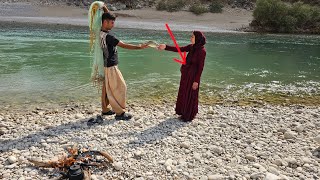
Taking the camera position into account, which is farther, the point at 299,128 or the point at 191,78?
the point at 191,78

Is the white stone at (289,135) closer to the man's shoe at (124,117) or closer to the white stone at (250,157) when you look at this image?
the white stone at (250,157)

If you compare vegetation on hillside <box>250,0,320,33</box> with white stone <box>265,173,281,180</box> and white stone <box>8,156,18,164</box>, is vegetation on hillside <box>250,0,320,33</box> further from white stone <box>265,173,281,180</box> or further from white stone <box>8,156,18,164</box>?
white stone <box>8,156,18,164</box>

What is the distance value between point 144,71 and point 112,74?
6.11 m

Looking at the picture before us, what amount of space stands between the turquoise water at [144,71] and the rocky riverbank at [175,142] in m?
2.03

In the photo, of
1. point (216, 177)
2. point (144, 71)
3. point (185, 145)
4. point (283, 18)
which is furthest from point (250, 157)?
point (283, 18)

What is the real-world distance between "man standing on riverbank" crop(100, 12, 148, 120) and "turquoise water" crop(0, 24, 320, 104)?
7.34ft

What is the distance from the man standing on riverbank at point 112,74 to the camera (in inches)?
216

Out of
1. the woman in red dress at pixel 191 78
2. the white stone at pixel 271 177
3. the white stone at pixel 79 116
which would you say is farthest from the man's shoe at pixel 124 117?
the white stone at pixel 271 177

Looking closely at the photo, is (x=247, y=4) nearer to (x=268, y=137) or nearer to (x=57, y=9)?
(x=57, y=9)

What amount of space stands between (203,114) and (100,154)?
2800 millimetres

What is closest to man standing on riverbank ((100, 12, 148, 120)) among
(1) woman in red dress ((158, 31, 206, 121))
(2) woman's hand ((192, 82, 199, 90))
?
(1) woman in red dress ((158, 31, 206, 121))

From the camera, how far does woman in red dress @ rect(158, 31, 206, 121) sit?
590 cm

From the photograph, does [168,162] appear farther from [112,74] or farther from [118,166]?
[112,74]

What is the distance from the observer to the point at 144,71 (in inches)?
465
